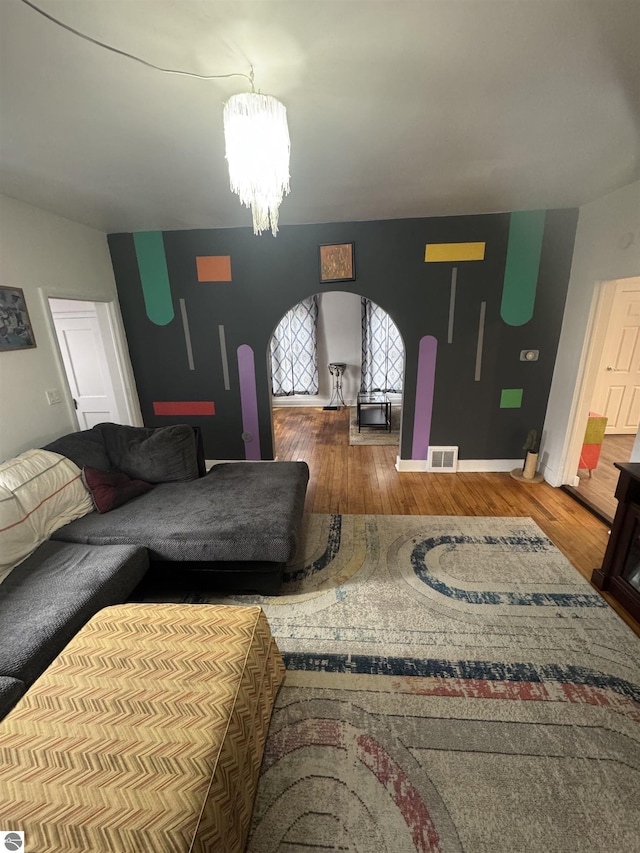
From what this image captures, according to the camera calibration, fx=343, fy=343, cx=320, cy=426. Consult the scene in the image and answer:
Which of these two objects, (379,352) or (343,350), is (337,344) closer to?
(343,350)

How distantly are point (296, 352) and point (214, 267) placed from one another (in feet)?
10.1

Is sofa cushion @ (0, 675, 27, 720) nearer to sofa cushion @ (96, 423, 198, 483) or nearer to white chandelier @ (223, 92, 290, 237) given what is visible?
sofa cushion @ (96, 423, 198, 483)

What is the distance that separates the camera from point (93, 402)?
370cm

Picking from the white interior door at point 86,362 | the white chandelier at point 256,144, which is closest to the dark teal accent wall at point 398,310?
the white interior door at point 86,362

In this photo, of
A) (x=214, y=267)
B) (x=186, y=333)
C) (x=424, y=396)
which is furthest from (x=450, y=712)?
(x=214, y=267)

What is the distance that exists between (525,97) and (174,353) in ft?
10.8

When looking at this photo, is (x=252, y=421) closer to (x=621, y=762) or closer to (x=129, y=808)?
(x=129, y=808)

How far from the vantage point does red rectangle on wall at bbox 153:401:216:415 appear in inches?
149

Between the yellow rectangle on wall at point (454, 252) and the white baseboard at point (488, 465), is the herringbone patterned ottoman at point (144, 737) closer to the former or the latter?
the white baseboard at point (488, 465)

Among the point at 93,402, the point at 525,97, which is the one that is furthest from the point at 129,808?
the point at 93,402

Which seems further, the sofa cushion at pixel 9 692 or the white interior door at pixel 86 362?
the white interior door at pixel 86 362

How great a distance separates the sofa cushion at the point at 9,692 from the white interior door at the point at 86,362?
9.32ft

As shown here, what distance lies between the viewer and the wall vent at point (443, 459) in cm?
368

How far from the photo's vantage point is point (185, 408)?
380cm
